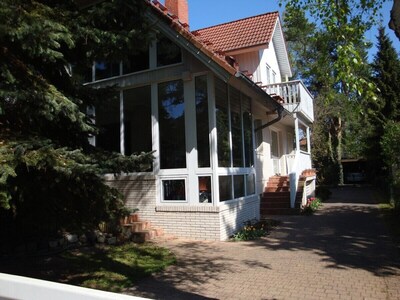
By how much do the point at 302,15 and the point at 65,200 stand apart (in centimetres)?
608

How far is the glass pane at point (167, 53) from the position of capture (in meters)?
11.2

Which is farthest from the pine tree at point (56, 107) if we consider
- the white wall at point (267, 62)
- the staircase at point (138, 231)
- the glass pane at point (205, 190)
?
the white wall at point (267, 62)

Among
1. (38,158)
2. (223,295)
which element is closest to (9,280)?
(38,158)

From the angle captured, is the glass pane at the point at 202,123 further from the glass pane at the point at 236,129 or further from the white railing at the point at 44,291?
the white railing at the point at 44,291

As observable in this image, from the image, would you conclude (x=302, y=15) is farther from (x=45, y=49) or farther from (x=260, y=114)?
(x=260, y=114)

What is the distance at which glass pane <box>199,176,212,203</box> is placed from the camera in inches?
411

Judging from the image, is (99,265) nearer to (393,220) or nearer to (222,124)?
(222,124)

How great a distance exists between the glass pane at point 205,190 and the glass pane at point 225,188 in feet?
1.05

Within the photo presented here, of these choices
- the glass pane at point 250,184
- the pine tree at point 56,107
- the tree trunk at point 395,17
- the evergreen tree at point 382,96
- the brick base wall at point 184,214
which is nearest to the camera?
the tree trunk at point 395,17

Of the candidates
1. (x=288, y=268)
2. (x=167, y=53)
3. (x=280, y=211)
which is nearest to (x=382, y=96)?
(x=280, y=211)

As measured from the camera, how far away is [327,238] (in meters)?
10.2

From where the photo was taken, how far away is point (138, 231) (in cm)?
1033

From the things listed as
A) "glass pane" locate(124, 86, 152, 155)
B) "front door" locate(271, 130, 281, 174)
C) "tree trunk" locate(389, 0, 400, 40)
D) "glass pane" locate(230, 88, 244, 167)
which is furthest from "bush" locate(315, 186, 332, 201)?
"tree trunk" locate(389, 0, 400, 40)

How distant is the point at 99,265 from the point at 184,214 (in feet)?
10.6
